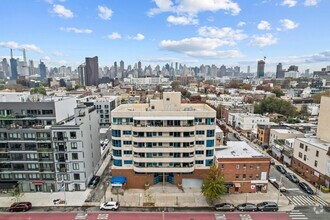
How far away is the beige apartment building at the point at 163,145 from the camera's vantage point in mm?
47719

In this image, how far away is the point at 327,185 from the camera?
48625 mm

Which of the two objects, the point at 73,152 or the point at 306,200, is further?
the point at 73,152

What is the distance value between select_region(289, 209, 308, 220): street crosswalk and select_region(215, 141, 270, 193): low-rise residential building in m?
7.67

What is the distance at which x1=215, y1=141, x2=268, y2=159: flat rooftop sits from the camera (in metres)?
49.4

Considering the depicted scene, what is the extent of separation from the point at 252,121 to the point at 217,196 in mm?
58070

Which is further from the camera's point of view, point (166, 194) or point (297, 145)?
point (297, 145)

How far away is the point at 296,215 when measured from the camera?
132 ft

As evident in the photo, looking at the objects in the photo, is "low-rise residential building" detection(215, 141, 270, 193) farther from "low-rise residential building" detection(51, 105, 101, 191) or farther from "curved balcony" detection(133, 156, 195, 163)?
"low-rise residential building" detection(51, 105, 101, 191)

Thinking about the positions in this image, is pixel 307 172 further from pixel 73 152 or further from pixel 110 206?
pixel 73 152

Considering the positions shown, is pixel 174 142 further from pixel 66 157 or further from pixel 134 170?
pixel 66 157

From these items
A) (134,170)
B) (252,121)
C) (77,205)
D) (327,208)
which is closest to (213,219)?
(134,170)

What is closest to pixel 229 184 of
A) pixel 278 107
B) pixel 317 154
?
pixel 317 154

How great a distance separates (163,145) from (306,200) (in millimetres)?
32609

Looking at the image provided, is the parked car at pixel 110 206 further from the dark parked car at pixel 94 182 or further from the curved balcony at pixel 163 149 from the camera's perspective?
the curved balcony at pixel 163 149
